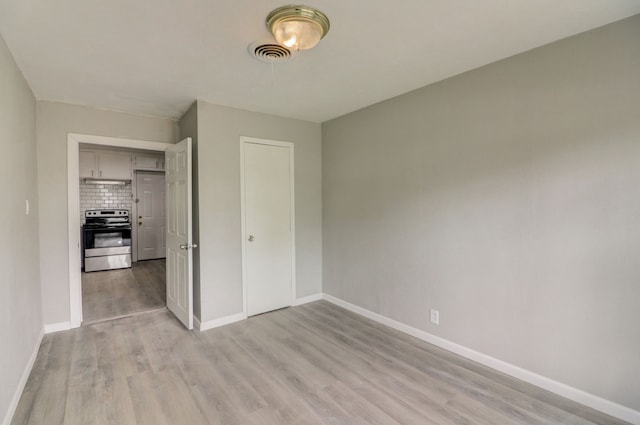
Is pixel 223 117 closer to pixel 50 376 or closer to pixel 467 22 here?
pixel 467 22

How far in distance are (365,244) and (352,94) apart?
1.62 meters

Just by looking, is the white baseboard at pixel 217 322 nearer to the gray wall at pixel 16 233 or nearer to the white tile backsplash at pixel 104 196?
the gray wall at pixel 16 233

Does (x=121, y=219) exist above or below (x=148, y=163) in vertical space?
below

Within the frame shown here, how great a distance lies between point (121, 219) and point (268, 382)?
18.7 feet

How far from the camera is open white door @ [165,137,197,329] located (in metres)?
3.18

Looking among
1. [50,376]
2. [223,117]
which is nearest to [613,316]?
[223,117]

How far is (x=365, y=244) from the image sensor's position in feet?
11.7

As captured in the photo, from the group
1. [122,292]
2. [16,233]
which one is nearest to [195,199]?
[16,233]

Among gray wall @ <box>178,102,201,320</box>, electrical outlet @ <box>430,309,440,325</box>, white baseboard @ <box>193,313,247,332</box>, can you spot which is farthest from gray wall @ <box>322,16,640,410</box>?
gray wall @ <box>178,102,201,320</box>

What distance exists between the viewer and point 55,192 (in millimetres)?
3178

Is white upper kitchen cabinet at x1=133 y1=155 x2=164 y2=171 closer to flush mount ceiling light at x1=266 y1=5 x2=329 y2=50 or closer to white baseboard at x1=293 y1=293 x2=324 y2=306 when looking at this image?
white baseboard at x1=293 y1=293 x2=324 y2=306

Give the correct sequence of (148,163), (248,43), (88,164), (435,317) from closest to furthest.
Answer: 1. (248,43)
2. (435,317)
3. (88,164)
4. (148,163)

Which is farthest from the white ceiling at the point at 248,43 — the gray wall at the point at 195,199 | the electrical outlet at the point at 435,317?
the electrical outlet at the point at 435,317

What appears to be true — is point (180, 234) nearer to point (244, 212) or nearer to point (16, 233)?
point (244, 212)
